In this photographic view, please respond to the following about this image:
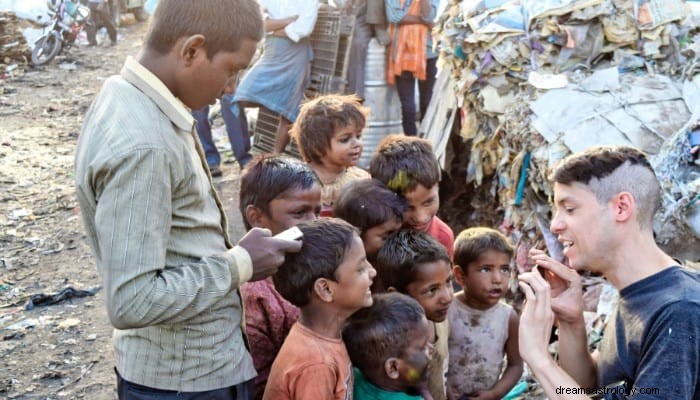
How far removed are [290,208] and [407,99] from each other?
483 cm

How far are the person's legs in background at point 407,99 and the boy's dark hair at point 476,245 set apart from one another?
4.34 meters

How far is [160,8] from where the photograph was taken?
1779mm

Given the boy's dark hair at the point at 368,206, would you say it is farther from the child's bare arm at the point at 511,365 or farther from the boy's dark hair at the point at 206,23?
the boy's dark hair at the point at 206,23

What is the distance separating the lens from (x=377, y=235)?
297 cm


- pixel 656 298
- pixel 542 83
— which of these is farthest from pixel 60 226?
pixel 656 298

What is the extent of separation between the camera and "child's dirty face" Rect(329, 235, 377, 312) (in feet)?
7.38

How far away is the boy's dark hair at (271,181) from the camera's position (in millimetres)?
2697

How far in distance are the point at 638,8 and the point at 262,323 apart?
403 cm

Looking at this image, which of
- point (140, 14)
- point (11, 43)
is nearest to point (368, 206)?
point (11, 43)

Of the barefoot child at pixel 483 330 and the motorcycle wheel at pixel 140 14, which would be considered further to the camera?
the motorcycle wheel at pixel 140 14

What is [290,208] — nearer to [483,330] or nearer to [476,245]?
[476,245]

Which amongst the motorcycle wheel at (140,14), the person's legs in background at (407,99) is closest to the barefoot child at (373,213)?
the person's legs in background at (407,99)

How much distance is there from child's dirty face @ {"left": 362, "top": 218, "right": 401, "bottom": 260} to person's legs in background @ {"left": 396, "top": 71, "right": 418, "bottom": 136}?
14.6 ft

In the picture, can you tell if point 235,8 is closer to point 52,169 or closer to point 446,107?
point 446,107
